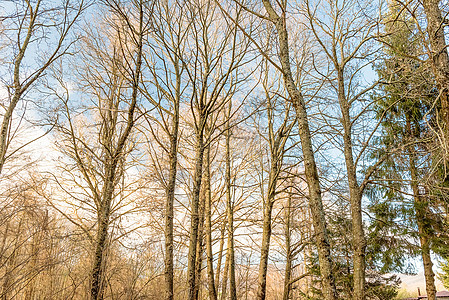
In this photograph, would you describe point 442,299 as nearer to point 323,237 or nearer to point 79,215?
point 323,237

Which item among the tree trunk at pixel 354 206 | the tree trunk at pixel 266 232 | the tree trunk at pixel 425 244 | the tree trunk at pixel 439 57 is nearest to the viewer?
the tree trunk at pixel 439 57

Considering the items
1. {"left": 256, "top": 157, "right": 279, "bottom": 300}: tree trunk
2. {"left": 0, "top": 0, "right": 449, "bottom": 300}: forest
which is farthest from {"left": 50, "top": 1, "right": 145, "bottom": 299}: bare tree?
{"left": 256, "top": 157, "right": 279, "bottom": 300}: tree trunk

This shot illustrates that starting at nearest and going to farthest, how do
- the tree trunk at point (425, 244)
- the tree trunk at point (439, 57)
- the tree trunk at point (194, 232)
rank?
the tree trunk at point (439, 57) < the tree trunk at point (194, 232) < the tree trunk at point (425, 244)

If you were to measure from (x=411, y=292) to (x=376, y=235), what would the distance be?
20315 mm

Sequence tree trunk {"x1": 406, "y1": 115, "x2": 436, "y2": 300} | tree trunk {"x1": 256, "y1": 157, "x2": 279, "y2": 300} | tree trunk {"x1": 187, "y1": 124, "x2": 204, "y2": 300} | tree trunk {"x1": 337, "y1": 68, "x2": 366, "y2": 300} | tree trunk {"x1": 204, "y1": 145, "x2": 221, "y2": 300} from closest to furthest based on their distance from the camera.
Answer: tree trunk {"x1": 187, "y1": 124, "x2": 204, "y2": 300} → tree trunk {"x1": 337, "y1": 68, "x2": 366, "y2": 300} → tree trunk {"x1": 256, "y1": 157, "x2": 279, "y2": 300} → tree trunk {"x1": 204, "y1": 145, "x2": 221, "y2": 300} → tree trunk {"x1": 406, "y1": 115, "x2": 436, "y2": 300}

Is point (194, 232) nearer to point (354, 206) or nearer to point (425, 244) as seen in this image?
point (354, 206)

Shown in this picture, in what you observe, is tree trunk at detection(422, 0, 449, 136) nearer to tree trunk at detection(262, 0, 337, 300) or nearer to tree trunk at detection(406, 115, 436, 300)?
tree trunk at detection(262, 0, 337, 300)

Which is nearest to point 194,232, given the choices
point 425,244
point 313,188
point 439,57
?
point 313,188

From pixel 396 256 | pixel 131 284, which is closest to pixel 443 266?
pixel 396 256

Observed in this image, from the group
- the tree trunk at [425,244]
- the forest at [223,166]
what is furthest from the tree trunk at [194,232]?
the tree trunk at [425,244]

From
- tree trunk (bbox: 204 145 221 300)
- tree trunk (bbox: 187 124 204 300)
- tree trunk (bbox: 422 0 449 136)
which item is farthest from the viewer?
tree trunk (bbox: 204 145 221 300)

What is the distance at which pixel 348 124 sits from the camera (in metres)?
7.74

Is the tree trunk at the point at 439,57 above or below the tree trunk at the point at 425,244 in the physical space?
above

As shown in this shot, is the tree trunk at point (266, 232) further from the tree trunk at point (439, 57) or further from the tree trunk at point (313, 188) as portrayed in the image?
the tree trunk at point (439, 57)
